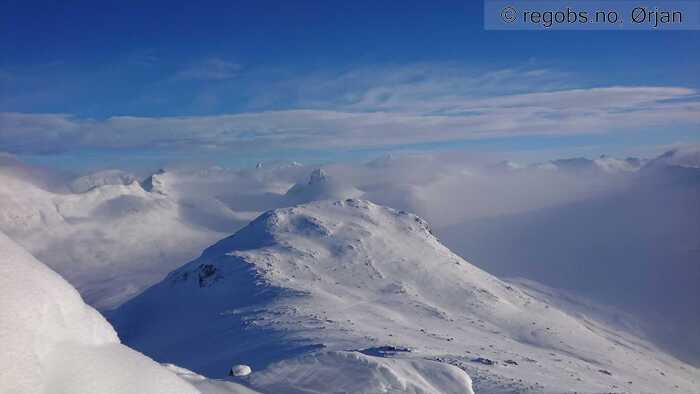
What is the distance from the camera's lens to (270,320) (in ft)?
268

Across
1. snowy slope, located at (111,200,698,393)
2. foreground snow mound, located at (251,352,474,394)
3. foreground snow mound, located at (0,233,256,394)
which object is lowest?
snowy slope, located at (111,200,698,393)

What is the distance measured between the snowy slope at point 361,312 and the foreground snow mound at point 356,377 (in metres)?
1.88

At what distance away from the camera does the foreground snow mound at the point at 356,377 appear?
81.5 ft

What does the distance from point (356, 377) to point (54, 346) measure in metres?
17.3

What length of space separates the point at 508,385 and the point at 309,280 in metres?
68.1

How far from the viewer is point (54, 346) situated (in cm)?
1047

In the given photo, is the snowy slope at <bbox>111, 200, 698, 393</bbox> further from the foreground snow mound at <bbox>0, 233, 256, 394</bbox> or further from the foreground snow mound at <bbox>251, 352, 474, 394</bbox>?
the foreground snow mound at <bbox>0, 233, 256, 394</bbox>

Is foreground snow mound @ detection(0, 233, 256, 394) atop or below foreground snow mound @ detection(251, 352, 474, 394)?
atop

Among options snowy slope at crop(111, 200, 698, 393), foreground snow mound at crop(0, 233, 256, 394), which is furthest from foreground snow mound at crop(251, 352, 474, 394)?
foreground snow mound at crop(0, 233, 256, 394)

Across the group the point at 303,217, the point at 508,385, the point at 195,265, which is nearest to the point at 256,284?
the point at 195,265

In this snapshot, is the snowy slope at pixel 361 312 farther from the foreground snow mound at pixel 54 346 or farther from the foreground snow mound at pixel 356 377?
the foreground snow mound at pixel 54 346

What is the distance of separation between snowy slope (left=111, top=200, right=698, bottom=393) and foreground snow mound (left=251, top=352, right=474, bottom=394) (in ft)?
6.15

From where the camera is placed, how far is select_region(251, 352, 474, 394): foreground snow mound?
2483 centimetres

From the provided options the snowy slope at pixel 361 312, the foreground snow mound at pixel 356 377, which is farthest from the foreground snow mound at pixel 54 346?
the snowy slope at pixel 361 312
